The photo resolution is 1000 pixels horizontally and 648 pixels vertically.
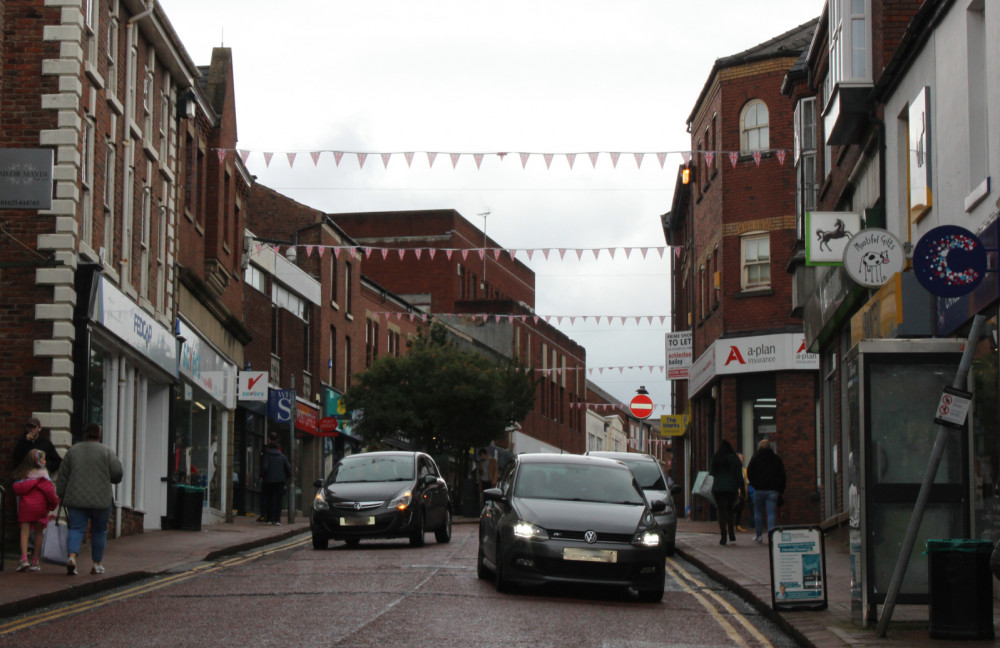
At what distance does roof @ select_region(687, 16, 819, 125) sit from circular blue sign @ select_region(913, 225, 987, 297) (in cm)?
2675

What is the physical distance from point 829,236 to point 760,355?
1371cm

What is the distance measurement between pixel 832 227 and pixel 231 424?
63.3ft

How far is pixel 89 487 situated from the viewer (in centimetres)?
1691

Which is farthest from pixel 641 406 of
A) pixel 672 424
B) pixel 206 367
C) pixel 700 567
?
pixel 700 567

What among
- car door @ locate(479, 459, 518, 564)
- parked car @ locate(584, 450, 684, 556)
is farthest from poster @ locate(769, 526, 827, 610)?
parked car @ locate(584, 450, 684, 556)

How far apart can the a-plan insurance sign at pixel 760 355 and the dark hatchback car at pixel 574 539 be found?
63.3 feet

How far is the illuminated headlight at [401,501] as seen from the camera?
22.4 meters

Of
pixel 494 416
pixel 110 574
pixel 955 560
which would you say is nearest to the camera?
pixel 955 560

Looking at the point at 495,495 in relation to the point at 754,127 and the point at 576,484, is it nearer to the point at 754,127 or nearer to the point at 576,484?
the point at 576,484

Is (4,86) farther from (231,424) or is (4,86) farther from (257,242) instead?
(257,242)

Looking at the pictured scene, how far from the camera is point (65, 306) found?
21641 millimetres

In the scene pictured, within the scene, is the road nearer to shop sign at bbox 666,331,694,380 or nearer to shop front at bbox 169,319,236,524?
shop front at bbox 169,319,236,524

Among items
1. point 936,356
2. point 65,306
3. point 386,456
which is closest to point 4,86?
point 65,306

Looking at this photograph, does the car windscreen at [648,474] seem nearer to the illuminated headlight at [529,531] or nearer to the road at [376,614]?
the road at [376,614]
